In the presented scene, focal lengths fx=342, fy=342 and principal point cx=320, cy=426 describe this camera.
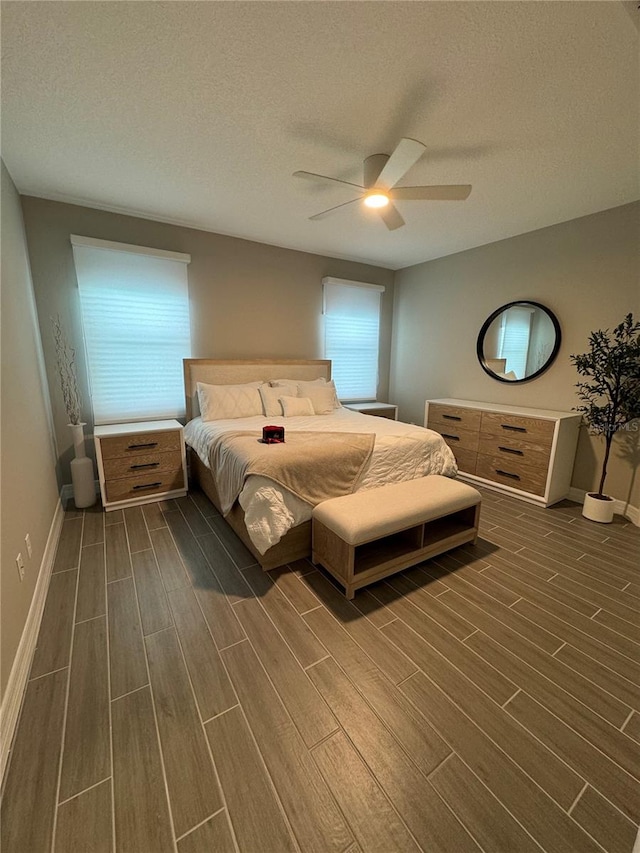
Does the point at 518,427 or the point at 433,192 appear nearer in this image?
the point at 433,192

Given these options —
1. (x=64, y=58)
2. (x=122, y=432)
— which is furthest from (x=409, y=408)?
(x=64, y=58)

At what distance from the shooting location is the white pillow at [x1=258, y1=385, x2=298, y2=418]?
363 centimetres

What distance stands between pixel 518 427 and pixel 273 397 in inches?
97.6

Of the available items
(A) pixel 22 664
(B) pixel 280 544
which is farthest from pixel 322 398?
(A) pixel 22 664

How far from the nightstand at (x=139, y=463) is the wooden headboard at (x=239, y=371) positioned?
1.69 feet

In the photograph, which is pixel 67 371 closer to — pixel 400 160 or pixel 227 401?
pixel 227 401

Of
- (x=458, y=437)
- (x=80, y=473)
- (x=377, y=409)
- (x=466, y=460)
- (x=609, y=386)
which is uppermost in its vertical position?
(x=609, y=386)

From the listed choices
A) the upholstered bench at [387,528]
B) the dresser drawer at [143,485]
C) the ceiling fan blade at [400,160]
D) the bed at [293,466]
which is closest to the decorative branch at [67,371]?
the dresser drawer at [143,485]

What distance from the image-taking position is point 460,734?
4.18ft

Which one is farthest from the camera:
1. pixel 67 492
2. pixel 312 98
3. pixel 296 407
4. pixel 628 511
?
pixel 296 407

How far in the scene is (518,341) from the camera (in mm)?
3688

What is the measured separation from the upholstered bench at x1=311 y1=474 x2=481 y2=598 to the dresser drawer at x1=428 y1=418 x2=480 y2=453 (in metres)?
1.40

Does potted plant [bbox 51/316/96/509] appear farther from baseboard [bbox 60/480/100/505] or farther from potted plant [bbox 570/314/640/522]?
potted plant [bbox 570/314/640/522]

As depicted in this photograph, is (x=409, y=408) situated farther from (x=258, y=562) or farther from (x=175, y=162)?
(x=175, y=162)
